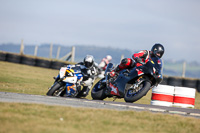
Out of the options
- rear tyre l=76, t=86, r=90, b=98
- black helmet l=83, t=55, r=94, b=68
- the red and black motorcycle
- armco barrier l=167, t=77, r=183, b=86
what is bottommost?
rear tyre l=76, t=86, r=90, b=98

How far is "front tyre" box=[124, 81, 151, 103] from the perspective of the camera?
10.1 m

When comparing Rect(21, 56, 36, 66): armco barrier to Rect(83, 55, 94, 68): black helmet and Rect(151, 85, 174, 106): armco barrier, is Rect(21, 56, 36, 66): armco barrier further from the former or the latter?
Rect(151, 85, 174, 106): armco barrier

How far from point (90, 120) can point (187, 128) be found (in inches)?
63.0

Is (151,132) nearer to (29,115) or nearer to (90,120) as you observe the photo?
(90,120)

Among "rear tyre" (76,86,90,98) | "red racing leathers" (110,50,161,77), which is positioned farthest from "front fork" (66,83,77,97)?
"red racing leathers" (110,50,161,77)

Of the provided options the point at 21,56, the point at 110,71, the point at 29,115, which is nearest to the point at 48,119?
the point at 29,115

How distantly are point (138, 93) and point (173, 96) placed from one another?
3.45 m

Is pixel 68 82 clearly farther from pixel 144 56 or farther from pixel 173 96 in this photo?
pixel 173 96

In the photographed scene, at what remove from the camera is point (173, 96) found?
13336 mm

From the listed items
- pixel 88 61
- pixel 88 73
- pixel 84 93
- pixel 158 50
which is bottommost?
pixel 84 93

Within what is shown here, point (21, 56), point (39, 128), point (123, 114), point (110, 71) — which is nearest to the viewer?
point (39, 128)

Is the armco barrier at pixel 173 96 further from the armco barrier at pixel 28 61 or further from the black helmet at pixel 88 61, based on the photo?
the armco barrier at pixel 28 61

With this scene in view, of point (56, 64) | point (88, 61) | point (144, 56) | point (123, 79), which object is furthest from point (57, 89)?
point (56, 64)

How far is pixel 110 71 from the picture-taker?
39.2 ft
